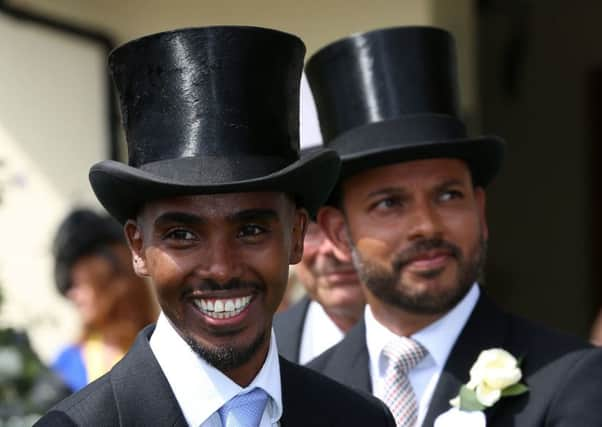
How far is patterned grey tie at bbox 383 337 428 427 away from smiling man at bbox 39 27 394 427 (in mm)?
734

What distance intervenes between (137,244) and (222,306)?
26cm

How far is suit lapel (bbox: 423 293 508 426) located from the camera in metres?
3.48

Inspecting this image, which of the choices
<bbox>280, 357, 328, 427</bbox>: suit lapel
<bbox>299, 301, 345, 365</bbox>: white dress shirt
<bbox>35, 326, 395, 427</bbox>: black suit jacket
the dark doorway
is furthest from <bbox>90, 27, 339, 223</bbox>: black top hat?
the dark doorway

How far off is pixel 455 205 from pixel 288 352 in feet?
3.26

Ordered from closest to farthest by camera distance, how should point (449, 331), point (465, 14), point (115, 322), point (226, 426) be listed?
point (226, 426) < point (449, 331) < point (115, 322) < point (465, 14)

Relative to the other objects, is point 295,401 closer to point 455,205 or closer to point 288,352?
point 455,205

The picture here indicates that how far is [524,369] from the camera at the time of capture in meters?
3.46

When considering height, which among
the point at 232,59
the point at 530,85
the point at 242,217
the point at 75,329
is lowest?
the point at 75,329

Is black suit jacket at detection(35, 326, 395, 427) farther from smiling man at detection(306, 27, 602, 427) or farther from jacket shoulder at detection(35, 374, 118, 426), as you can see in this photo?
smiling man at detection(306, 27, 602, 427)

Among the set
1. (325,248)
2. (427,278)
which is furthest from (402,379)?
(325,248)

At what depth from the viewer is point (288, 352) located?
14.5 feet

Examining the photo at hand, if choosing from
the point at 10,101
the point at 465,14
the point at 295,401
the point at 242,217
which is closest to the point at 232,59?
the point at 242,217

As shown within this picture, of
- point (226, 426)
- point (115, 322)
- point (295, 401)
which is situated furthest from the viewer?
point (115, 322)

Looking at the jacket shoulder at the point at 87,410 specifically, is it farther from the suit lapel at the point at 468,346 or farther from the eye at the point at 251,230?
the suit lapel at the point at 468,346
